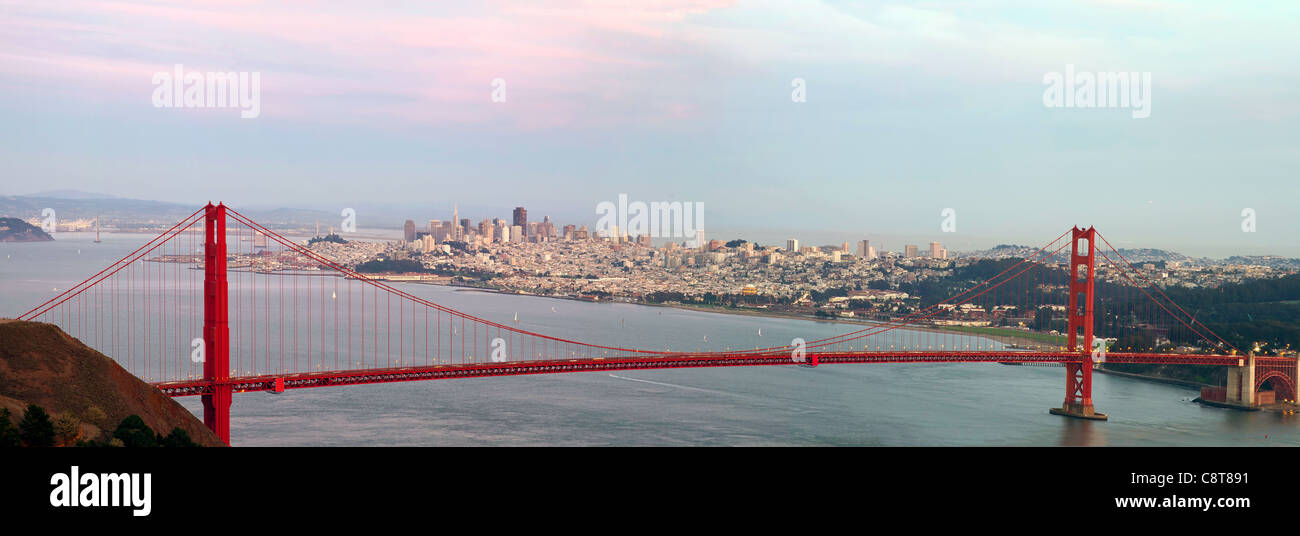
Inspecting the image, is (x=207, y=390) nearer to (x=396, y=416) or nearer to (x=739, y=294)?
(x=396, y=416)

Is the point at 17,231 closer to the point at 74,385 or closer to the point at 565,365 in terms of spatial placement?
the point at 565,365

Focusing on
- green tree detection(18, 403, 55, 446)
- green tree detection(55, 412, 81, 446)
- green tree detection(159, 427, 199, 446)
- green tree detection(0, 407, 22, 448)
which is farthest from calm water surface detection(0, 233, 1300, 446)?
green tree detection(0, 407, 22, 448)

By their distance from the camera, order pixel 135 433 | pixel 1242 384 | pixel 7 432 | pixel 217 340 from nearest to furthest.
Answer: pixel 7 432
pixel 135 433
pixel 217 340
pixel 1242 384

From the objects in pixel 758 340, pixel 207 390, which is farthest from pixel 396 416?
pixel 758 340

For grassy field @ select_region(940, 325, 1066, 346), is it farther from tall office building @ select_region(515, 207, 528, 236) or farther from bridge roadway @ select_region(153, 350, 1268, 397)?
tall office building @ select_region(515, 207, 528, 236)

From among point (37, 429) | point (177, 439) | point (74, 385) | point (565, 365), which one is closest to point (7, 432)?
point (37, 429)

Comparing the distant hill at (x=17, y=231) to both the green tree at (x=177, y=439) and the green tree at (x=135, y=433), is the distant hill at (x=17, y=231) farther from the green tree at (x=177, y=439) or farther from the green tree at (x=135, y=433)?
the green tree at (x=135, y=433)
